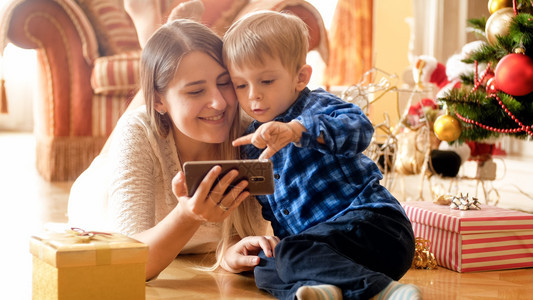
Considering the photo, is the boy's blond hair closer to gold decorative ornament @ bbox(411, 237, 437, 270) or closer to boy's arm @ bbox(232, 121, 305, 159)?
boy's arm @ bbox(232, 121, 305, 159)

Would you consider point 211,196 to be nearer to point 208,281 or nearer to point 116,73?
point 208,281

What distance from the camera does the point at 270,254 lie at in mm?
1267

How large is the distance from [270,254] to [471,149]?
1461mm

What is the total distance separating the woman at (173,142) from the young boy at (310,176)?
0.05 metres

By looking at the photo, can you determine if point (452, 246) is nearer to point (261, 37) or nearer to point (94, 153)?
point (261, 37)

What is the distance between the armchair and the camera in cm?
309

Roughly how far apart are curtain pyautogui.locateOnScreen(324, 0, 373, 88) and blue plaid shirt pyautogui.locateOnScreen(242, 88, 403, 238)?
302 centimetres

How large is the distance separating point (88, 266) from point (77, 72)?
235cm

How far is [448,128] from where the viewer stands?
2080mm

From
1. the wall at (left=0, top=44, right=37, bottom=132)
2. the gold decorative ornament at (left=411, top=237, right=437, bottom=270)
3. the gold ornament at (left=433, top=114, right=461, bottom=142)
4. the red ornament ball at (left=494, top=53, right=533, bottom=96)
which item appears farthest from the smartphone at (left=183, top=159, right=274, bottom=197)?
the wall at (left=0, top=44, right=37, bottom=132)

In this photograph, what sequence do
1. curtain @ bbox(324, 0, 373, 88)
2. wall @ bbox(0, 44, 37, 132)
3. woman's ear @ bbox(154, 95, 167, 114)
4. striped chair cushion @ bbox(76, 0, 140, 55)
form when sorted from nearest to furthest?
woman's ear @ bbox(154, 95, 167, 114) < striped chair cushion @ bbox(76, 0, 140, 55) < curtain @ bbox(324, 0, 373, 88) < wall @ bbox(0, 44, 37, 132)

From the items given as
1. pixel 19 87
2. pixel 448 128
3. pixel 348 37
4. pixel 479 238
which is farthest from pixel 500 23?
pixel 19 87

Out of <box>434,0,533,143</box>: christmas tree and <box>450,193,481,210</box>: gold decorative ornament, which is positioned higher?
<box>434,0,533,143</box>: christmas tree

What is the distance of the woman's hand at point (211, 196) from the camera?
1.09 metres
